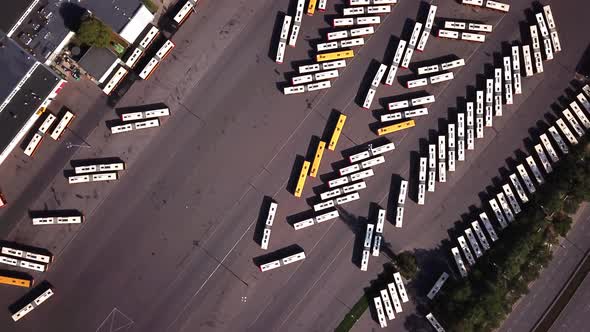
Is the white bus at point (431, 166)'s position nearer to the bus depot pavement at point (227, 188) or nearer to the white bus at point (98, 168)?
the bus depot pavement at point (227, 188)

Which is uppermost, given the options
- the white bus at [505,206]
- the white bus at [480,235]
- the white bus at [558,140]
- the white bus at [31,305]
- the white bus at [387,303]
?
the white bus at [558,140]

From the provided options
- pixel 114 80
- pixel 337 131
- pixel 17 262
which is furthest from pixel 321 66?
pixel 17 262

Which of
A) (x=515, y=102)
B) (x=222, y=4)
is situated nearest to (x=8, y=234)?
(x=222, y=4)

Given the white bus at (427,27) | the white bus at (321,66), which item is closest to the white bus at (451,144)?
the white bus at (427,27)

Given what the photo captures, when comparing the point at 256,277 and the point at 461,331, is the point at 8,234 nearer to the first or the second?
the point at 256,277

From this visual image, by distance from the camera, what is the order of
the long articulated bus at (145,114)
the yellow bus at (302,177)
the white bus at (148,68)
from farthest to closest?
the yellow bus at (302,177) → the white bus at (148,68) → the long articulated bus at (145,114)

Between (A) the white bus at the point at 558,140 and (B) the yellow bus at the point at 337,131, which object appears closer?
(B) the yellow bus at the point at 337,131

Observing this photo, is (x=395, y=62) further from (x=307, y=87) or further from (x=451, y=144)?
A: (x=451, y=144)
